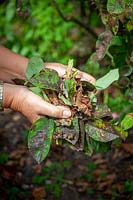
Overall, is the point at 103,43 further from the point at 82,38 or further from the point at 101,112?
the point at 82,38

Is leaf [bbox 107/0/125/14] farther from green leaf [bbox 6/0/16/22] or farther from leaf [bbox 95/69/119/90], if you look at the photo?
green leaf [bbox 6/0/16/22]

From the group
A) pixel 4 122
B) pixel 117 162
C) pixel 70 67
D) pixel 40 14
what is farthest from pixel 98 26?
pixel 70 67

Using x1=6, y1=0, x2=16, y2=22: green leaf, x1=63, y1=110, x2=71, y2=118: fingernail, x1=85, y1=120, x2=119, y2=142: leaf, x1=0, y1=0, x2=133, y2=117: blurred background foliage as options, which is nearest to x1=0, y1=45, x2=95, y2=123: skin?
x1=63, y1=110, x2=71, y2=118: fingernail

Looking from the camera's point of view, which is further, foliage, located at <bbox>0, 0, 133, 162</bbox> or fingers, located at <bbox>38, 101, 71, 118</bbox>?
foliage, located at <bbox>0, 0, 133, 162</bbox>

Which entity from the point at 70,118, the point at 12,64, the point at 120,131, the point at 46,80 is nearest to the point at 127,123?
the point at 120,131

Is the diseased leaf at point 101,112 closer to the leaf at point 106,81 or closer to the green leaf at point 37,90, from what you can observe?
the leaf at point 106,81

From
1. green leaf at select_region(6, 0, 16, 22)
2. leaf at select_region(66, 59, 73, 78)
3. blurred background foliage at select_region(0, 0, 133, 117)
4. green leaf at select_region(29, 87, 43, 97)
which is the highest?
green leaf at select_region(6, 0, 16, 22)
